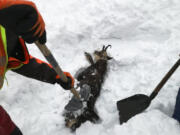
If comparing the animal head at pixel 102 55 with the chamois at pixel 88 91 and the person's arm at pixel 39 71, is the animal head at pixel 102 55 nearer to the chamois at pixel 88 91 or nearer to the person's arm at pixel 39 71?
the chamois at pixel 88 91

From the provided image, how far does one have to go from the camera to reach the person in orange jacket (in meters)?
1.04

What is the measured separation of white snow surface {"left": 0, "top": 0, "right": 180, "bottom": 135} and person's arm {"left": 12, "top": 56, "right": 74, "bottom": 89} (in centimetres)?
55

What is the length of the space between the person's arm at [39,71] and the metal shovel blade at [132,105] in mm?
731

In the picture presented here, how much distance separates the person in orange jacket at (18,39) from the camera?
1.04 m

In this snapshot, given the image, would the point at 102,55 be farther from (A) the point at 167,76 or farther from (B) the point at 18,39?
(B) the point at 18,39

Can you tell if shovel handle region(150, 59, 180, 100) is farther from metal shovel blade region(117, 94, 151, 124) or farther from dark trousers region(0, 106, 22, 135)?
dark trousers region(0, 106, 22, 135)

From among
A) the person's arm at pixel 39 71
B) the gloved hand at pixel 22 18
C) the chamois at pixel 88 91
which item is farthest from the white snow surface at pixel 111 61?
the gloved hand at pixel 22 18

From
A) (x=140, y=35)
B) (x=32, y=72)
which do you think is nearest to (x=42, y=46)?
(x=32, y=72)

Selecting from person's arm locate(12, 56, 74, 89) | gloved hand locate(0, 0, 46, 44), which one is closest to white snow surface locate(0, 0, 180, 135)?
person's arm locate(12, 56, 74, 89)

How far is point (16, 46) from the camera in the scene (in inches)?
59.6

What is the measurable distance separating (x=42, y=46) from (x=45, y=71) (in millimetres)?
611

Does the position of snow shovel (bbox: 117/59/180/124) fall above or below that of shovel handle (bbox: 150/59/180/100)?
below

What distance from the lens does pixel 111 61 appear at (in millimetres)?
2709

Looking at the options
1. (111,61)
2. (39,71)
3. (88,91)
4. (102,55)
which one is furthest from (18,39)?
(111,61)
